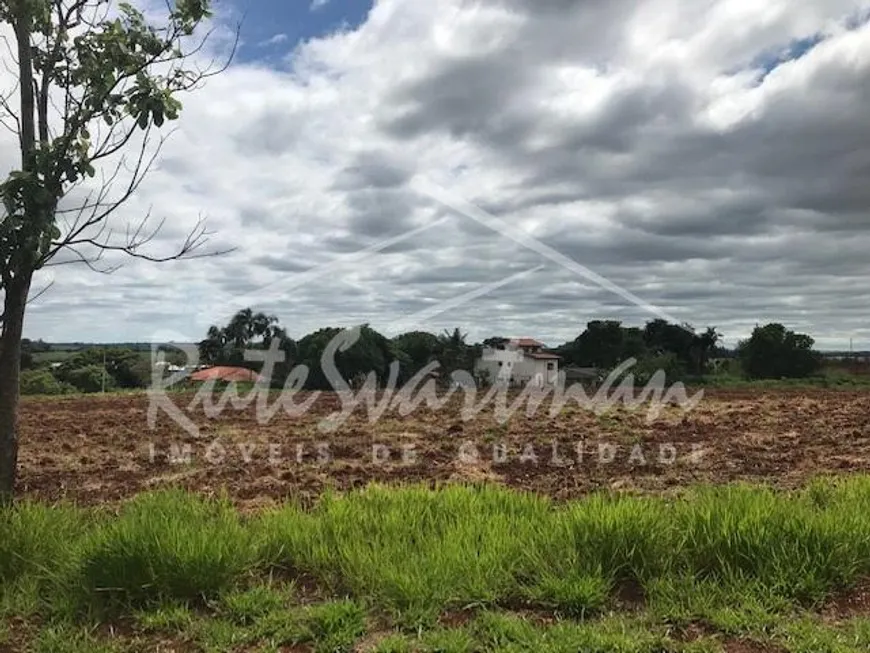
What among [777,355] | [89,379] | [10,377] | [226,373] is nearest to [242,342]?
[226,373]

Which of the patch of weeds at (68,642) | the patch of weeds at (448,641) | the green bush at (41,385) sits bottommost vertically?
the patch of weeds at (68,642)

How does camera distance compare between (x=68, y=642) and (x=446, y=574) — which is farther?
(x=446, y=574)

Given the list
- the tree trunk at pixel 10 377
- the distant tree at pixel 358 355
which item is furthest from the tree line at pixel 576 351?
the tree trunk at pixel 10 377

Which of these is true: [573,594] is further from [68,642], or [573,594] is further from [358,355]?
[358,355]

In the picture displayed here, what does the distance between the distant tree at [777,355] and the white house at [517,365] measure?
506 inches

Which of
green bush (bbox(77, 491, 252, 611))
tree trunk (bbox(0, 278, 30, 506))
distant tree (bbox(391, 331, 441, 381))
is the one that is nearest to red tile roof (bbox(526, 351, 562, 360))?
distant tree (bbox(391, 331, 441, 381))

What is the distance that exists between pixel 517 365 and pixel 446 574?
65.1 feet

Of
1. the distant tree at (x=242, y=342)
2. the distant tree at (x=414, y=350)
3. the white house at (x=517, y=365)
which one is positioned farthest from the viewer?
the white house at (x=517, y=365)

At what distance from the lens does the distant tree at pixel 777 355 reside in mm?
31953

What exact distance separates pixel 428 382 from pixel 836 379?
725 inches

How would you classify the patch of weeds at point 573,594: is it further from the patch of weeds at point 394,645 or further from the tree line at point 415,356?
the tree line at point 415,356

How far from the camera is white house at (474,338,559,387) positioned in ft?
76.5

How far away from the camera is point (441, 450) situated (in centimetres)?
1076

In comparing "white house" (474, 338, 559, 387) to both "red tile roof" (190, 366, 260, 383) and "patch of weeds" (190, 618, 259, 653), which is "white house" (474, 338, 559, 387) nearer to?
"red tile roof" (190, 366, 260, 383)
